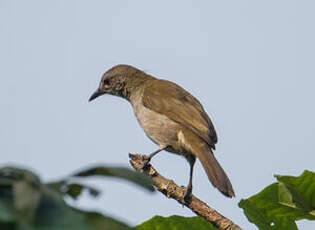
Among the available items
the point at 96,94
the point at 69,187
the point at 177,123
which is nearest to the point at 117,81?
the point at 96,94

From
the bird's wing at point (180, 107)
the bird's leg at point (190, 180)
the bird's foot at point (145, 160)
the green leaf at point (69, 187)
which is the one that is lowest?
the bird's leg at point (190, 180)

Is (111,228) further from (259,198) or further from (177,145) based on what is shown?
(177,145)

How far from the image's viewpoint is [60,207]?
1013mm

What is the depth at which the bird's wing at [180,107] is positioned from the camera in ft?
18.6

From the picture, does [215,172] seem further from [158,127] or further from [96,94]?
[96,94]

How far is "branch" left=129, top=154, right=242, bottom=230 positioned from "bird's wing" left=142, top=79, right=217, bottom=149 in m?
1.01

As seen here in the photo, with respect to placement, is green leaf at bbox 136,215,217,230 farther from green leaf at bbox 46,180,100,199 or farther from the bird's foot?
green leaf at bbox 46,180,100,199

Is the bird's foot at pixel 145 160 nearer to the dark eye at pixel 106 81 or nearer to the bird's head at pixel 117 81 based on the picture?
the bird's head at pixel 117 81

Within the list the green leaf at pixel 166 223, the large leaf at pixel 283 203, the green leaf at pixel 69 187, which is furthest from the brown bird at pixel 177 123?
the green leaf at pixel 69 187

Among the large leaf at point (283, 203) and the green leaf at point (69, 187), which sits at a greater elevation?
the green leaf at point (69, 187)

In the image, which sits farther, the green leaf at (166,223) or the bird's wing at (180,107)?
the bird's wing at (180,107)

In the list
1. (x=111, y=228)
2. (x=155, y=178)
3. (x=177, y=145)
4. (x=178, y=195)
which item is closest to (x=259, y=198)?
(x=178, y=195)

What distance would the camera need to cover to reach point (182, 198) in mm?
4207

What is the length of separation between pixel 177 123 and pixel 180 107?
11.3 inches
